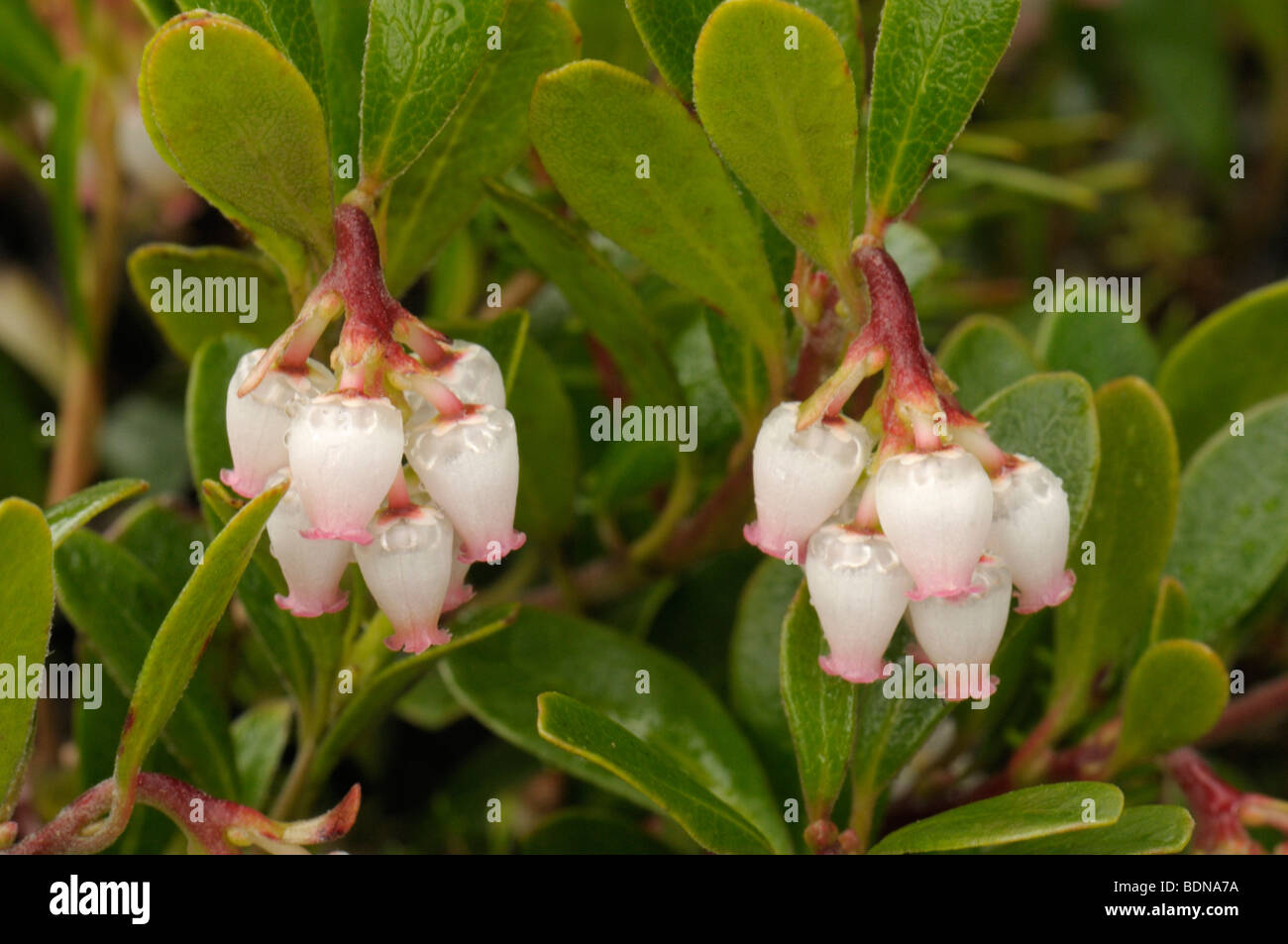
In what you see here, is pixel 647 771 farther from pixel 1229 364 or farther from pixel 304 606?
pixel 1229 364

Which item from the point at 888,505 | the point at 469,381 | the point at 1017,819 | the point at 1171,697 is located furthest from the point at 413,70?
the point at 1171,697

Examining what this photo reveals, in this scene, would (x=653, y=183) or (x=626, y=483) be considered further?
(x=626, y=483)

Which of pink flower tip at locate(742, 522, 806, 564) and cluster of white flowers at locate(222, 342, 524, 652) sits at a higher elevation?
cluster of white flowers at locate(222, 342, 524, 652)

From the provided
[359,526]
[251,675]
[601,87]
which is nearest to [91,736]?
[251,675]

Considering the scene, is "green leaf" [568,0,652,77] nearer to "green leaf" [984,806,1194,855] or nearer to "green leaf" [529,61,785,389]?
"green leaf" [529,61,785,389]

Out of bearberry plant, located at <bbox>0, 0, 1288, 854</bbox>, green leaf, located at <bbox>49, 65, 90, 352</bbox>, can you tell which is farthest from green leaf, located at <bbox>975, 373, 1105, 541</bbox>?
green leaf, located at <bbox>49, 65, 90, 352</bbox>

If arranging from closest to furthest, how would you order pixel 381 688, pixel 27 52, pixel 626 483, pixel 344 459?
pixel 344 459, pixel 381 688, pixel 626 483, pixel 27 52

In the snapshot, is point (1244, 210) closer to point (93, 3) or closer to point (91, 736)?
point (93, 3)
